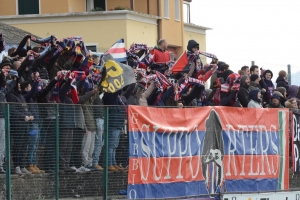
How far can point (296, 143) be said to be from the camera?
19.8m

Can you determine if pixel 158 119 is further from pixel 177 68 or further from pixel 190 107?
pixel 177 68

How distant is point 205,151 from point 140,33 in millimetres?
23209

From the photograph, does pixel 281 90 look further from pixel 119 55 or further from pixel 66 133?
pixel 66 133

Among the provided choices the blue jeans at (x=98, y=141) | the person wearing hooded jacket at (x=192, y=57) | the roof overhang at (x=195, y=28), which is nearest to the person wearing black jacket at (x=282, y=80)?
the person wearing hooded jacket at (x=192, y=57)

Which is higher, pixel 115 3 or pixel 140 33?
pixel 115 3

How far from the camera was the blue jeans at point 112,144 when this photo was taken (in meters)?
15.8

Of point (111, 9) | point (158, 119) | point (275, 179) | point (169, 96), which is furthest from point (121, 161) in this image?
point (111, 9)

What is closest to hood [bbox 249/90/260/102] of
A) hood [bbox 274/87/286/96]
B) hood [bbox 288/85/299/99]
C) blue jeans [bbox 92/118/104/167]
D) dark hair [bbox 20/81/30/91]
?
hood [bbox 274/87/286/96]

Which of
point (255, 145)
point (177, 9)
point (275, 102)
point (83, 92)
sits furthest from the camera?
point (177, 9)

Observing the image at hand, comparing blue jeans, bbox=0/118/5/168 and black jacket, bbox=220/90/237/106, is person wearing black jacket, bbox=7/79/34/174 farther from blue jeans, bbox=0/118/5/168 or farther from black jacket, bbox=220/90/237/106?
black jacket, bbox=220/90/237/106

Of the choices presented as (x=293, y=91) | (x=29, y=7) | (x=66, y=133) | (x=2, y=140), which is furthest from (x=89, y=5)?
(x=2, y=140)

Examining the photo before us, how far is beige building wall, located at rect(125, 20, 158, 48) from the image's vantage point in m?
39.3

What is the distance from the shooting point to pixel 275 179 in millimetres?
19031

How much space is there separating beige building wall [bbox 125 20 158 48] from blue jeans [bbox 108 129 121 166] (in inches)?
890
